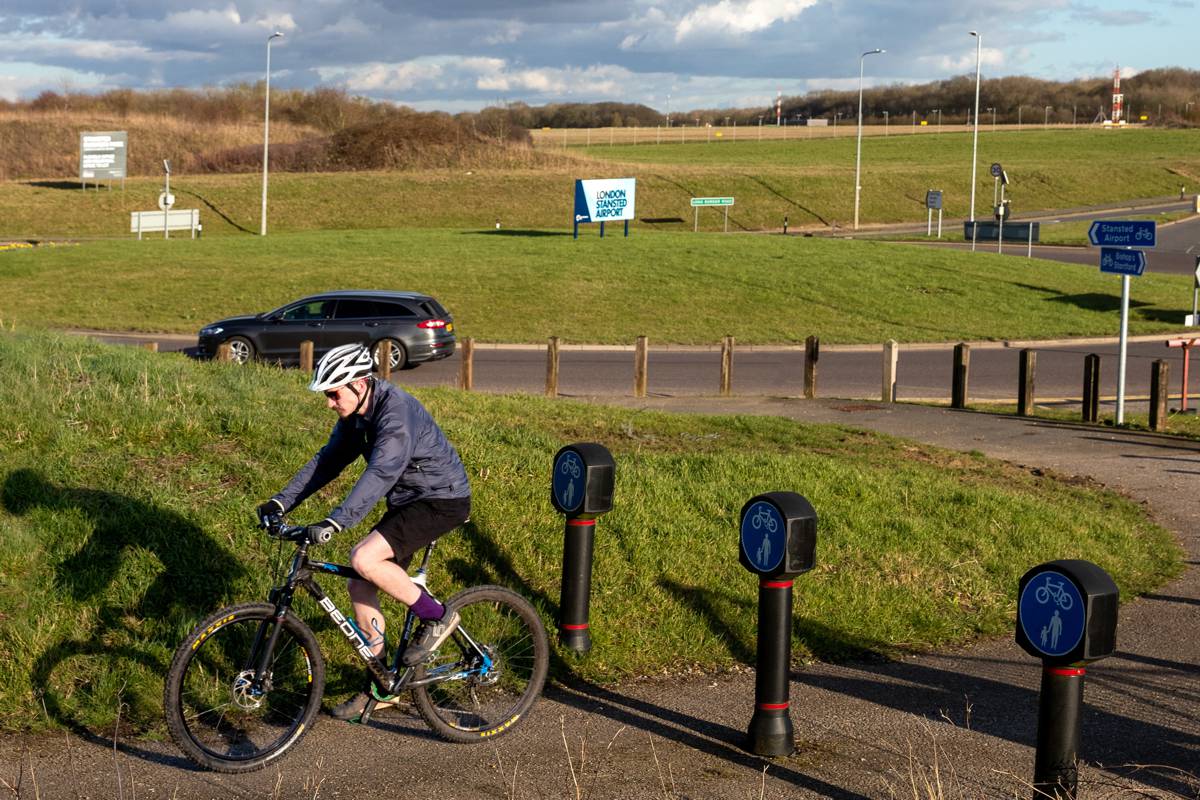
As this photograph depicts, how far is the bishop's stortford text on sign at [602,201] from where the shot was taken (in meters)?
46.0

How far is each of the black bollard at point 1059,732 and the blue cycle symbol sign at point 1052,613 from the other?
0.40ft

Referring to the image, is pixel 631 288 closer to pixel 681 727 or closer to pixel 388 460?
pixel 681 727

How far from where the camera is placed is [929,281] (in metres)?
34.8

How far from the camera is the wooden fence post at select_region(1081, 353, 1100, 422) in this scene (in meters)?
17.1

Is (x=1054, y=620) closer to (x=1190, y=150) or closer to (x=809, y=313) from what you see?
(x=809, y=313)

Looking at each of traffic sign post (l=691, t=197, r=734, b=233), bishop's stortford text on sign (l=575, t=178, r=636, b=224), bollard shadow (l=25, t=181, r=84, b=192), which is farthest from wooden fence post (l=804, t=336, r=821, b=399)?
bollard shadow (l=25, t=181, r=84, b=192)

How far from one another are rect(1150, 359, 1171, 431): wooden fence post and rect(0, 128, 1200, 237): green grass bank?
44839 mm

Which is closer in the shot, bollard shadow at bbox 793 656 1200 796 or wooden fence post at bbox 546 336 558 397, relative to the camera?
bollard shadow at bbox 793 656 1200 796

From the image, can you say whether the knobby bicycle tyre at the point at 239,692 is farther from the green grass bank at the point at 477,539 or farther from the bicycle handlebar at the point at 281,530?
the green grass bank at the point at 477,539

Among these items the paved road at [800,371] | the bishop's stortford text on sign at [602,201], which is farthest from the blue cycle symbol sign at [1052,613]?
the bishop's stortford text on sign at [602,201]

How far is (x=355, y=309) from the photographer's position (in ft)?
78.6

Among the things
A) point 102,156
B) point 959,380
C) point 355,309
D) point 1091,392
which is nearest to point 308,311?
point 355,309

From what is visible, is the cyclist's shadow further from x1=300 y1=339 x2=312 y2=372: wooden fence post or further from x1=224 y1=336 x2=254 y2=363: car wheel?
x1=224 y1=336 x2=254 y2=363: car wheel

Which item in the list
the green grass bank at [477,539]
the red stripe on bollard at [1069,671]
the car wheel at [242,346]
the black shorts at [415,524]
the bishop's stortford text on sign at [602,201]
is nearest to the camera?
the red stripe on bollard at [1069,671]
